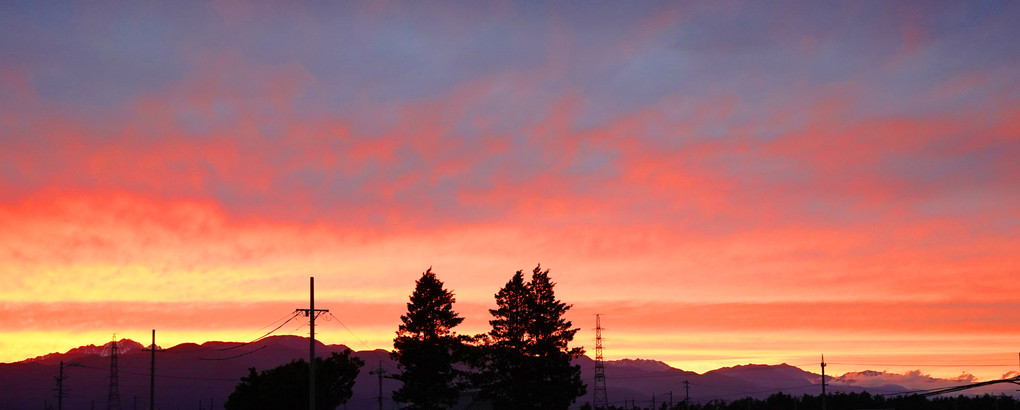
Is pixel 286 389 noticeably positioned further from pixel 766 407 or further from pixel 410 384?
pixel 766 407

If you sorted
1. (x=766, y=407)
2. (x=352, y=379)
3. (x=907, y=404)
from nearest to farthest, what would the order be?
(x=352, y=379) < (x=907, y=404) < (x=766, y=407)

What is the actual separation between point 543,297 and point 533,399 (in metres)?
9.51

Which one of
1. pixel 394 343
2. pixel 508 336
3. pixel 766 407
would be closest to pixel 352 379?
pixel 394 343

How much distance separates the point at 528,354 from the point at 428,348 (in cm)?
948

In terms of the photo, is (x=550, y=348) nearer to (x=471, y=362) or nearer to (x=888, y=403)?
(x=471, y=362)

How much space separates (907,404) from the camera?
419ft

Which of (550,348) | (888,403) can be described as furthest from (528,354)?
(888,403)

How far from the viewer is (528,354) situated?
8900 cm

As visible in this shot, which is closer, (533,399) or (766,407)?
(533,399)

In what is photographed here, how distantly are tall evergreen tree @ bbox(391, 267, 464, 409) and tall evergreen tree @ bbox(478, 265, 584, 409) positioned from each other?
362cm

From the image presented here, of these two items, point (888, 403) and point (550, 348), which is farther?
point (888, 403)

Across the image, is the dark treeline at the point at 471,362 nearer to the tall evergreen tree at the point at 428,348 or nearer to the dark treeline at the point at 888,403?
the tall evergreen tree at the point at 428,348

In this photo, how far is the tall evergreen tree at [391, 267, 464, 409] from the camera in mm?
86375

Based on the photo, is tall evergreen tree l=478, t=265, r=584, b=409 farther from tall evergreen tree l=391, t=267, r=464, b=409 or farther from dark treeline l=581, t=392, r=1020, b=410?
dark treeline l=581, t=392, r=1020, b=410
